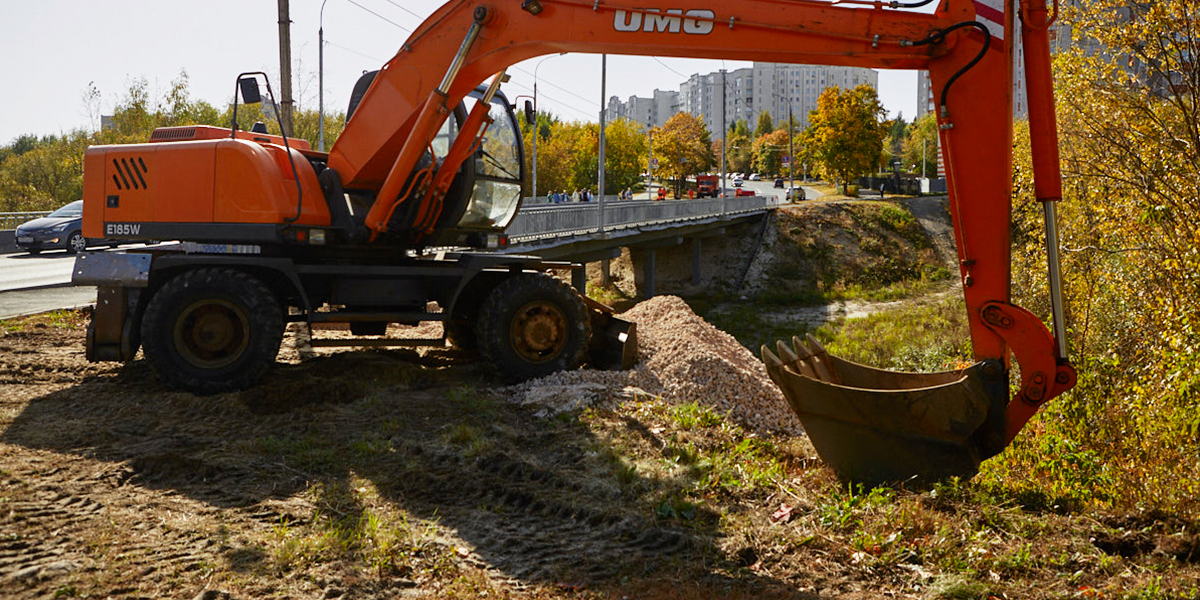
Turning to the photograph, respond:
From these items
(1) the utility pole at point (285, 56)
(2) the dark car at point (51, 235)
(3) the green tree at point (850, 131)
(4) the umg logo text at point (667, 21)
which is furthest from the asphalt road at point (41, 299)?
(3) the green tree at point (850, 131)

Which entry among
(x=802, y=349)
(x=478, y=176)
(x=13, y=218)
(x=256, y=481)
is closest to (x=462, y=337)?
(x=478, y=176)

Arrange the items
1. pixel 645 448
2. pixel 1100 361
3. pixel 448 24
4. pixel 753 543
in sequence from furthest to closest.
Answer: pixel 1100 361 < pixel 448 24 < pixel 645 448 < pixel 753 543

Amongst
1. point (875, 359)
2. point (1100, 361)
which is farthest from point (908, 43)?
point (875, 359)

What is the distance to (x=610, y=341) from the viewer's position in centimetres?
1023

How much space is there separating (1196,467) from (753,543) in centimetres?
384

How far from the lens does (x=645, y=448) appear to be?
7.25 meters

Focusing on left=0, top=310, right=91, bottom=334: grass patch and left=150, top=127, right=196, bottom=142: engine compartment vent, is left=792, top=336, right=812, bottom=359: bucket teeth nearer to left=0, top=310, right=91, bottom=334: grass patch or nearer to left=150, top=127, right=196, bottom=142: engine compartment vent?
left=150, top=127, right=196, bottom=142: engine compartment vent

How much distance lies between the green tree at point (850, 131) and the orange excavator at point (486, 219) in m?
52.4

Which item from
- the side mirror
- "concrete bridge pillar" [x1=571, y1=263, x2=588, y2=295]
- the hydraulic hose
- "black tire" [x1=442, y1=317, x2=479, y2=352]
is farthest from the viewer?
"concrete bridge pillar" [x1=571, y1=263, x2=588, y2=295]

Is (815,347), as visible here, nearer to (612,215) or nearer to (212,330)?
(212,330)

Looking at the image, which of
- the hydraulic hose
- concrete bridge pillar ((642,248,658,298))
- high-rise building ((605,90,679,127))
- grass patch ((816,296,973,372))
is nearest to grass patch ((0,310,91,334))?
the hydraulic hose

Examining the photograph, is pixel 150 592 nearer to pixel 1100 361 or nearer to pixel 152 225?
pixel 152 225

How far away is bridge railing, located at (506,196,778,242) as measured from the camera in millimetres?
20266

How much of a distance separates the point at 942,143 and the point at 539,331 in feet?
14.9
